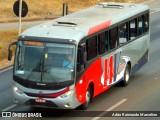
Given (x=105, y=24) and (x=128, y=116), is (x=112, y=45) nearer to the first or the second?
(x=105, y=24)

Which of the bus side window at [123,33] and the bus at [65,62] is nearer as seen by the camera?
the bus at [65,62]

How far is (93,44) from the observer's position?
1933 centimetres

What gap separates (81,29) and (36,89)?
2.51 meters

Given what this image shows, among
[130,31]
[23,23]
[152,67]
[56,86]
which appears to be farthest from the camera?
[23,23]

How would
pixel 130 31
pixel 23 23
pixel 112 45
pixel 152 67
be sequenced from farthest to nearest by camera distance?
pixel 23 23 < pixel 152 67 < pixel 130 31 < pixel 112 45

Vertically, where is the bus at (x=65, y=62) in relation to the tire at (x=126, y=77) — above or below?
above

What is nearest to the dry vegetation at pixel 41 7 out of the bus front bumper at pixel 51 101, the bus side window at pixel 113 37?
the bus side window at pixel 113 37

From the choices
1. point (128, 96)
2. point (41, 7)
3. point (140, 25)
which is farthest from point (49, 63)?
point (41, 7)

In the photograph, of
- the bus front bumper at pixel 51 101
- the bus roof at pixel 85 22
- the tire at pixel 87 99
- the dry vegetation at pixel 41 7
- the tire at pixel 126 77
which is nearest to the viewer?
the bus front bumper at pixel 51 101

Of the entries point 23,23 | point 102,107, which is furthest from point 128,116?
point 23,23

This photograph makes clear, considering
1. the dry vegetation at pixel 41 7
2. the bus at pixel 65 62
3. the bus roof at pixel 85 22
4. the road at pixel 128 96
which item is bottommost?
the dry vegetation at pixel 41 7

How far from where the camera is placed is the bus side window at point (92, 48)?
18922 mm

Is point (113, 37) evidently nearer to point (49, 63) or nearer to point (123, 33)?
point (123, 33)

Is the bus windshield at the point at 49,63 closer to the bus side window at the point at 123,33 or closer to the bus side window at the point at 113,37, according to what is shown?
the bus side window at the point at 113,37
